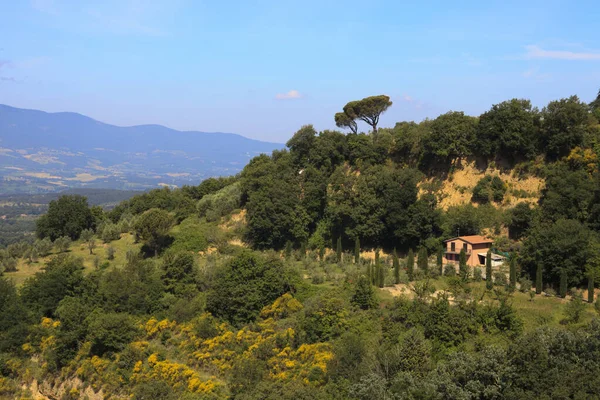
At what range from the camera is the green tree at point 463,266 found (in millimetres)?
25288

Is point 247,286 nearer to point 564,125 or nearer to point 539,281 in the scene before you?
point 539,281

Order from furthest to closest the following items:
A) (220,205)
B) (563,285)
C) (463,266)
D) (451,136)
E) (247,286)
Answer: (220,205) → (451,136) → (463,266) → (247,286) → (563,285)

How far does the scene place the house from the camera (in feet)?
90.3

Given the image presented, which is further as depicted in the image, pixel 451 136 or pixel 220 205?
pixel 220 205

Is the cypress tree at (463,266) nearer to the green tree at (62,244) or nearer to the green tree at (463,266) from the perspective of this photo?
the green tree at (463,266)

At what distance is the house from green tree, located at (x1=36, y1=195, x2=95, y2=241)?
2725 cm

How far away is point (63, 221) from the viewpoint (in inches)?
1538

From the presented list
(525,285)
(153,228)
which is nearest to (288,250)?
(153,228)

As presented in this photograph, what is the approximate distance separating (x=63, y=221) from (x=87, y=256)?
268 inches

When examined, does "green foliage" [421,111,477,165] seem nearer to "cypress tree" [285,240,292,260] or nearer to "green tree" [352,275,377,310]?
"cypress tree" [285,240,292,260]

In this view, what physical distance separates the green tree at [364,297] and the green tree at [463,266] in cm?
571

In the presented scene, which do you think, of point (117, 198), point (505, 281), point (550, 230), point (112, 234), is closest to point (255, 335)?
point (505, 281)

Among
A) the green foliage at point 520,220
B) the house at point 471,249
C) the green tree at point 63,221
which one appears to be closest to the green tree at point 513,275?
the house at point 471,249

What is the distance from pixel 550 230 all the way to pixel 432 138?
1097 centimetres
